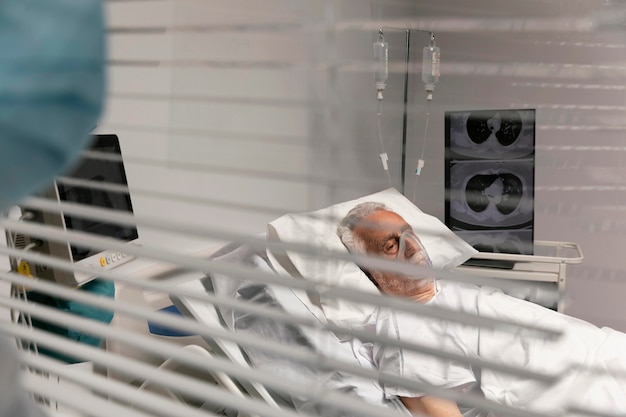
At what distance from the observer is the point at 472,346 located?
5.51ft

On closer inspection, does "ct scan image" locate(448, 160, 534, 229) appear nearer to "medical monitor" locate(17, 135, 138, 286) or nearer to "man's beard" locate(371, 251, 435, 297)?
"man's beard" locate(371, 251, 435, 297)

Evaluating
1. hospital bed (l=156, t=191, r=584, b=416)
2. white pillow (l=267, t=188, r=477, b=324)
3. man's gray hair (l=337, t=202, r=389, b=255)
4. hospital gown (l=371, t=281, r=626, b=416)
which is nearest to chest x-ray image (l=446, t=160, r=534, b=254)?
white pillow (l=267, t=188, r=477, b=324)

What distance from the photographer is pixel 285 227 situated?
184 centimetres

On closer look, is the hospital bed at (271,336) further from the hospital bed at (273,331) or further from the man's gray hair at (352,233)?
the man's gray hair at (352,233)

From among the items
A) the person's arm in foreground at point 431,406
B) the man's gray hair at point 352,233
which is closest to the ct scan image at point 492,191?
the man's gray hair at point 352,233

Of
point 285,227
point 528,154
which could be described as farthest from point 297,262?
point 528,154

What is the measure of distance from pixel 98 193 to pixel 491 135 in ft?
4.77

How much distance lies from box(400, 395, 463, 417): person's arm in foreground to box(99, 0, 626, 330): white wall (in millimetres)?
416

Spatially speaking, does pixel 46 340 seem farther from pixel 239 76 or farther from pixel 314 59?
pixel 239 76

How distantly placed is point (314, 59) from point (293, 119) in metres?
2.14

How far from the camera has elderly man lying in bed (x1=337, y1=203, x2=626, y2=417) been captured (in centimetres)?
153

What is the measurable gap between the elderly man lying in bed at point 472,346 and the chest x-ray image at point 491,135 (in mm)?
639

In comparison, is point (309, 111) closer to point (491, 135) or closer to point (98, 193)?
point (98, 193)

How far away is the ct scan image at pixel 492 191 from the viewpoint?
259 centimetres
